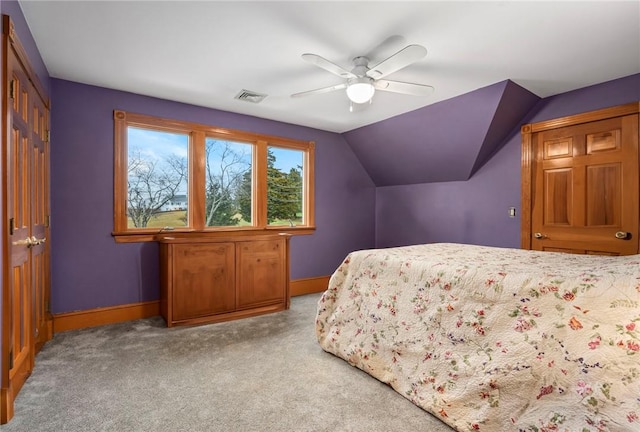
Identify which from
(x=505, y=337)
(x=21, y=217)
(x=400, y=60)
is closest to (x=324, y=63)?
(x=400, y=60)

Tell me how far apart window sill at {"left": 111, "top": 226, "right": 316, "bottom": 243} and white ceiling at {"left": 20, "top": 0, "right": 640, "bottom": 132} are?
1447 millimetres

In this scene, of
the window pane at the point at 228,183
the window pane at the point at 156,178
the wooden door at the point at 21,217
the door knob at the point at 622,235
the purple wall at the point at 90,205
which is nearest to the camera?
the wooden door at the point at 21,217

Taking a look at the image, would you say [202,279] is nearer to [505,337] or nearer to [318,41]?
[318,41]

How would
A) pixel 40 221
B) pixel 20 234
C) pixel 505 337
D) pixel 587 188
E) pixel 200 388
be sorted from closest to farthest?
1. pixel 505 337
2. pixel 20 234
3. pixel 200 388
4. pixel 40 221
5. pixel 587 188

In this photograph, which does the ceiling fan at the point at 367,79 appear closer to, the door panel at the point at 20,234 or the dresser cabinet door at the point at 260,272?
the door panel at the point at 20,234

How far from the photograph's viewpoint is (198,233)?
371cm

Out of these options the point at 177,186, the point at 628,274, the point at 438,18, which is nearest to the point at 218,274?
the point at 177,186

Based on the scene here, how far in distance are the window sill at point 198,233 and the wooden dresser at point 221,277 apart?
0.10 meters

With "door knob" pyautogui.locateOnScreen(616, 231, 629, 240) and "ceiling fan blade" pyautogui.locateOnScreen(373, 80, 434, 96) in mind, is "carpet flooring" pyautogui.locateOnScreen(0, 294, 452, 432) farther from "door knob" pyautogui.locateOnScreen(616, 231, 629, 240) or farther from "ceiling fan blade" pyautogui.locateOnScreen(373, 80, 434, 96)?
"door knob" pyautogui.locateOnScreen(616, 231, 629, 240)

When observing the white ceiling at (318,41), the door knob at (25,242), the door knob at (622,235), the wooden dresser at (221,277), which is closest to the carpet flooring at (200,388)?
the wooden dresser at (221,277)

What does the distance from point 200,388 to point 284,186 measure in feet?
9.32

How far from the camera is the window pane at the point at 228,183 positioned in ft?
12.7

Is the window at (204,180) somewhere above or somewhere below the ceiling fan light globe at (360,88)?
below

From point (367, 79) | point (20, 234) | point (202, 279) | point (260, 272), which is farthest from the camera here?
point (260, 272)
